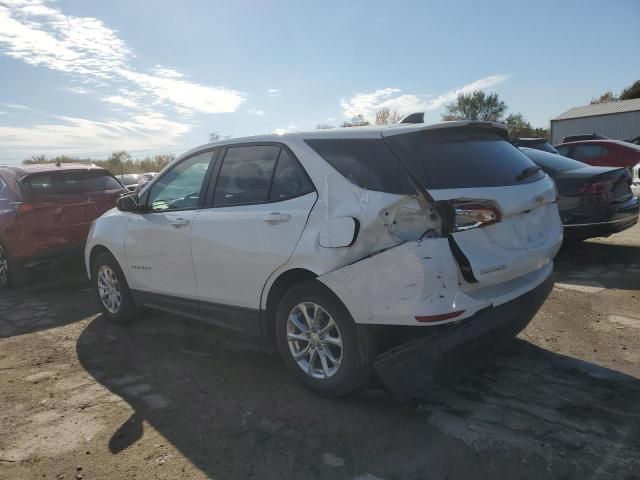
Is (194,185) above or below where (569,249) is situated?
above

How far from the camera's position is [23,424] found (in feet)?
10.7

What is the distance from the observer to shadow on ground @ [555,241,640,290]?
19.0ft

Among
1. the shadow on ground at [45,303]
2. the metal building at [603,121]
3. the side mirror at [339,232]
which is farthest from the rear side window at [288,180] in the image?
the metal building at [603,121]

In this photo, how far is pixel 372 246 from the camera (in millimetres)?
2916

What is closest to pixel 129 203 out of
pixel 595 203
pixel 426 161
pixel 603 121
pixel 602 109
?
pixel 426 161

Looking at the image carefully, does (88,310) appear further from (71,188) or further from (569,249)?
(569,249)

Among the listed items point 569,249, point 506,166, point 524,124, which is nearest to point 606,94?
point 524,124

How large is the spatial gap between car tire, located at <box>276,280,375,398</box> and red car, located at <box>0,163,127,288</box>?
179 inches

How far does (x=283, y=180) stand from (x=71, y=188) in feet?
15.8

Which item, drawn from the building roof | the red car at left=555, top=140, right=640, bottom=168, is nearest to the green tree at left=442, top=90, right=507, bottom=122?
the building roof

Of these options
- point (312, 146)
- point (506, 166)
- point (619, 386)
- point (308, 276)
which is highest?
point (312, 146)

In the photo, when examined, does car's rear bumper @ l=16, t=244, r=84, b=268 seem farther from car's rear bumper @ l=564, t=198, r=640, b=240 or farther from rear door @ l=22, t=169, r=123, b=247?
car's rear bumper @ l=564, t=198, r=640, b=240

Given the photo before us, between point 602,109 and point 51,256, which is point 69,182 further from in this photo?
point 602,109

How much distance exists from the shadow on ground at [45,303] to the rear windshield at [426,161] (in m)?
3.84
